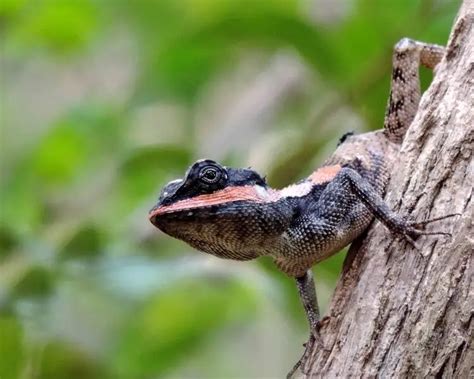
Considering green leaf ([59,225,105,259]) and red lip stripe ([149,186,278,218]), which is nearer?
red lip stripe ([149,186,278,218])

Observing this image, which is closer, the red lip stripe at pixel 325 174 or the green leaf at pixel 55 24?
the red lip stripe at pixel 325 174

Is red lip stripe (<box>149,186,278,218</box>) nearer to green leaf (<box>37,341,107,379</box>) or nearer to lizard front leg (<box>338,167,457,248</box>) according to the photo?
lizard front leg (<box>338,167,457,248</box>)

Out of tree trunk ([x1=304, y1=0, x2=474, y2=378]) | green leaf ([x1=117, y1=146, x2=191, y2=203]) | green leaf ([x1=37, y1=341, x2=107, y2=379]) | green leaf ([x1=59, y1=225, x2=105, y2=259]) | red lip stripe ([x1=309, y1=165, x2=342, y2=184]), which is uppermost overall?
green leaf ([x1=117, y1=146, x2=191, y2=203])

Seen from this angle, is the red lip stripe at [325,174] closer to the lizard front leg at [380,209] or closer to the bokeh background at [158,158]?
the lizard front leg at [380,209]

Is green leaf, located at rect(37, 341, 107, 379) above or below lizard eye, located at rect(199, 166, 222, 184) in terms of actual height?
below

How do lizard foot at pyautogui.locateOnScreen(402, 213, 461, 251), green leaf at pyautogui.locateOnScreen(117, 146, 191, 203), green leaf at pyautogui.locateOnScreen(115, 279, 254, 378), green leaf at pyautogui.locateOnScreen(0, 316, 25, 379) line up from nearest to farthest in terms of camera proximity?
lizard foot at pyautogui.locateOnScreen(402, 213, 461, 251), green leaf at pyautogui.locateOnScreen(0, 316, 25, 379), green leaf at pyautogui.locateOnScreen(117, 146, 191, 203), green leaf at pyautogui.locateOnScreen(115, 279, 254, 378)

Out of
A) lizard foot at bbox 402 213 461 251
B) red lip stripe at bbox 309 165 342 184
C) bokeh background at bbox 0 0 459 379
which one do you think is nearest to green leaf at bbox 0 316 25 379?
bokeh background at bbox 0 0 459 379

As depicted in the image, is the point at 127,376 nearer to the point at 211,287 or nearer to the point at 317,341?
the point at 211,287

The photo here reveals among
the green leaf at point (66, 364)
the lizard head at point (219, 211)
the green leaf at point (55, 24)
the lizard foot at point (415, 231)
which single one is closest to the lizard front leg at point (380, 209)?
the lizard foot at point (415, 231)
